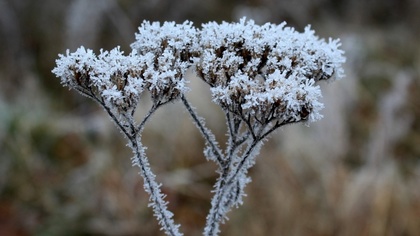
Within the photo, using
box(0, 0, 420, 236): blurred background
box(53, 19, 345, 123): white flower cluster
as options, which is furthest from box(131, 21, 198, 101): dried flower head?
box(0, 0, 420, 236): blurred background

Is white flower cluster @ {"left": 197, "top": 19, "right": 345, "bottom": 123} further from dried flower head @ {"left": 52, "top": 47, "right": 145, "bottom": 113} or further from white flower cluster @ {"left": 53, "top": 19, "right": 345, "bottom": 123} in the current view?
dried flower head @ {"left": 52, "top": 47, "right": 145, "bottom": 113}

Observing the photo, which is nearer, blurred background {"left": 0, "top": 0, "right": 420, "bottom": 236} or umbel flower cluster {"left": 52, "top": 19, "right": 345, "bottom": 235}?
umbel flower cluster {"left": 52, "top": 19, "right": 345, "bottom": 235}

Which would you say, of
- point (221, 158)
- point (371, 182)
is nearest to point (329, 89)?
point (371, 182)

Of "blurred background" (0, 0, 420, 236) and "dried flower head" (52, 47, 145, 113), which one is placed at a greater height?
"blurred background" (0, 0, 420, 236)

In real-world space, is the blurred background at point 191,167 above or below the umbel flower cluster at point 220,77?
above

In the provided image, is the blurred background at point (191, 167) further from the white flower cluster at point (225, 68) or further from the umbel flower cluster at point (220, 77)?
the white flower cluster at point (225, 68)

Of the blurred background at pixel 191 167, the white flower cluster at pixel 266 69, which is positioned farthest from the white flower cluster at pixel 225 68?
the blurred background at pixel 191 167

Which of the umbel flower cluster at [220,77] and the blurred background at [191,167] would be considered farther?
the blurred background at [191,167]
